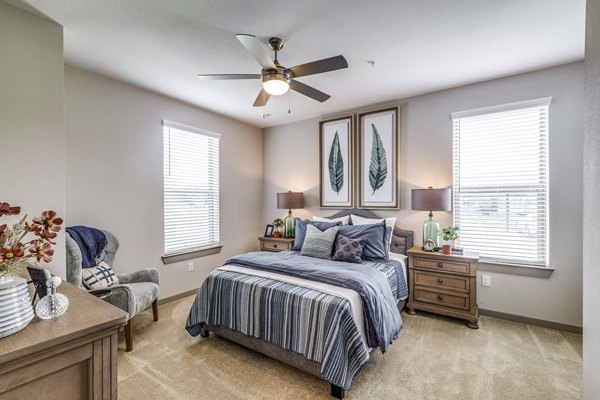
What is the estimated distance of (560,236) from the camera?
2826mm

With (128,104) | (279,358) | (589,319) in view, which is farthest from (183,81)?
(589,319)

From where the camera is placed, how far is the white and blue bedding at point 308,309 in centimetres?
193

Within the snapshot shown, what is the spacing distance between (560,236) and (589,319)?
2.15m

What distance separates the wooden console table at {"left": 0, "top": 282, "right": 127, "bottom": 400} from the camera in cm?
84

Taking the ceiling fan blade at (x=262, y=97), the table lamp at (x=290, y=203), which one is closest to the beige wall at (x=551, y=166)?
the table lamp at (x=290, y=203)

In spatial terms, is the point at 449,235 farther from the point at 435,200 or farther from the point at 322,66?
the point at 322,66

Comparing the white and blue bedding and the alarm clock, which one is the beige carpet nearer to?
the white and blue bedding

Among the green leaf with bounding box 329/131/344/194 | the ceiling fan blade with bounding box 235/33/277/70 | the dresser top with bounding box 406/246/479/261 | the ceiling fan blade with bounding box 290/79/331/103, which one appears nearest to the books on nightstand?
the dresser top with bounding box 406/246/479/261

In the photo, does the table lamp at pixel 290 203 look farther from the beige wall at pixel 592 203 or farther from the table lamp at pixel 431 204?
the beige wall at pixel 592 203

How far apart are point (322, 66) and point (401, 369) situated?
2505 millimetres

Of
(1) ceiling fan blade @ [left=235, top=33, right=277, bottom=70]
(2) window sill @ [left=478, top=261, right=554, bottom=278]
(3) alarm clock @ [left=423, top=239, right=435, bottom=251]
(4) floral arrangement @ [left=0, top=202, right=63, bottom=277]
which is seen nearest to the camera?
(4) floral arrangement @ [left=0, top=202, right=63, bottom=277]

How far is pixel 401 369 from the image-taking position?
2.24 metres

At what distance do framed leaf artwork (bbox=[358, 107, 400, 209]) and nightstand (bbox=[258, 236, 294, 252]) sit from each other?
48.6 inches

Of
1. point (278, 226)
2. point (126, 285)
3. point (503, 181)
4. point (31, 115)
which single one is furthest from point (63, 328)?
point (503, 181)
